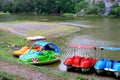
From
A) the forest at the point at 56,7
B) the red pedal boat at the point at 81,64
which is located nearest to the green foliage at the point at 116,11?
the forest at the point at 56,7

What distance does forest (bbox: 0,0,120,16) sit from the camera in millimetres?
115312

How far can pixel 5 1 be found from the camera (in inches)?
6816

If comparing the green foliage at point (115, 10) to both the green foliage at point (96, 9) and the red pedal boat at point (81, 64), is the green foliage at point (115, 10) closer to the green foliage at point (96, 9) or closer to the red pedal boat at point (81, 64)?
the green foliage at point (96, 9)

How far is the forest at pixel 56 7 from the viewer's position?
115 metres

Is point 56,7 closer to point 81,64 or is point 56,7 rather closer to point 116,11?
point 116,11

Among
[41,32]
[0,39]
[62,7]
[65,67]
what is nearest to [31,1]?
[62,7]

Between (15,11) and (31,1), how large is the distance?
37.3ft

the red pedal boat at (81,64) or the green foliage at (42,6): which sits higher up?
the red pedal boat at (81,64)

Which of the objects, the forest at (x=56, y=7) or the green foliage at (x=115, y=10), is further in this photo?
the forest at (x=56, y=7)

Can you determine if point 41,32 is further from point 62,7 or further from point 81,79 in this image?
point 62,7

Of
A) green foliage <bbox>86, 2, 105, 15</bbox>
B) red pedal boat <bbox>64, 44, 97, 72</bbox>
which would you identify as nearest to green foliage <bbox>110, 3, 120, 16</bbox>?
green foliage <bbox>86, 2, 105, 15</bbox>

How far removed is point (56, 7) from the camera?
13775cm

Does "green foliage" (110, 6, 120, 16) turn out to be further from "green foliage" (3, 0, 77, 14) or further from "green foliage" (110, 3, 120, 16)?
"green foliage" (3, 0, 77, 14)

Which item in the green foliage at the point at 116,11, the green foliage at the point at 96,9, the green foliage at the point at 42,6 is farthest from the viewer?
the green foliage at the point at 42,6
